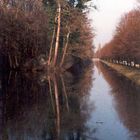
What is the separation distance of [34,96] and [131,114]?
864cm

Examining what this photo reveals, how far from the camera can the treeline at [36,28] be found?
47688 mm

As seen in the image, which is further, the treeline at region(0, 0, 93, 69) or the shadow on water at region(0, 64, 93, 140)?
the treeline at region(0, 0, 93, 69)

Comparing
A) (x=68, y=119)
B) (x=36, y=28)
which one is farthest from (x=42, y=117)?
(x=36, y=28)

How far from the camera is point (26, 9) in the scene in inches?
2058

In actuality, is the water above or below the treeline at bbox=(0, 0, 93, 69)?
below

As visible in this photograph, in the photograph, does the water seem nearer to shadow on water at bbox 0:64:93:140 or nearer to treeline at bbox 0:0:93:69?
shadow on water at bbox 0:64:93:140

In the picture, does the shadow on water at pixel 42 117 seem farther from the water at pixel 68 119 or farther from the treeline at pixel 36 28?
the treeline at pixel 36 28

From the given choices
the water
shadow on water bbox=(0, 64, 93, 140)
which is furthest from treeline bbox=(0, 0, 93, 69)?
the water

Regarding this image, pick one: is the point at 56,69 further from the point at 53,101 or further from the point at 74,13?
the point at 53,101

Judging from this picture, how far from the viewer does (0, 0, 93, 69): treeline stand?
4769 centimetres

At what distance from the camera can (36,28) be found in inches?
1994

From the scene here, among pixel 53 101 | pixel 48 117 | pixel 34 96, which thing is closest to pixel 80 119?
pixel 48 117

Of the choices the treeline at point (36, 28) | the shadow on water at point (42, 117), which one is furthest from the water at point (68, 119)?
the treeline at point (36, 28)

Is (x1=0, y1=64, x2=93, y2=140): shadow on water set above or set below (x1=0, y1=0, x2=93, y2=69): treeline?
below
